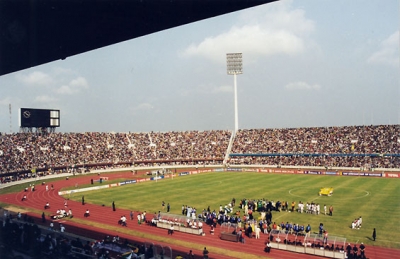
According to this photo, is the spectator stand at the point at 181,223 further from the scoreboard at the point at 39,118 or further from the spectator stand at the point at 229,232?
the scoreboard at the point at 39,118

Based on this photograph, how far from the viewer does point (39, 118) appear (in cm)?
6775

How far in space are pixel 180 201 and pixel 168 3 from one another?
28.4 metres

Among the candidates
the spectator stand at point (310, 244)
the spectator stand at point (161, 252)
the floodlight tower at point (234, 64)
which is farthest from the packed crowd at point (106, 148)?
the spectator stand at point (310, 244)

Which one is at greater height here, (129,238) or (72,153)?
(72,153)

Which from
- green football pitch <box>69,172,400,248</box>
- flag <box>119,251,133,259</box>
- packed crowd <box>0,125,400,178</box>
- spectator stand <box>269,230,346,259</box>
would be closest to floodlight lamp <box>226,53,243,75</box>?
packed crowd <box>0,125,400,178</box>

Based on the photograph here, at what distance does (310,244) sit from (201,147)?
209 ft

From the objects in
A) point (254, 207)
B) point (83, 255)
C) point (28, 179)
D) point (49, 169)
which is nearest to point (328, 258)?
point (254, 207)

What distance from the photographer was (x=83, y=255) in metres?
17.6

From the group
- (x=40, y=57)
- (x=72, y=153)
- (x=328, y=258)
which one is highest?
(x=40, y=57)

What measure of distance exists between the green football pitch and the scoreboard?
32.3 metres

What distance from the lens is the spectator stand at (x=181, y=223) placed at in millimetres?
23750

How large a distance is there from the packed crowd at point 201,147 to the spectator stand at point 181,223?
39.6 metres

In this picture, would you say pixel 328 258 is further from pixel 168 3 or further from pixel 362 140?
pixel 362 140

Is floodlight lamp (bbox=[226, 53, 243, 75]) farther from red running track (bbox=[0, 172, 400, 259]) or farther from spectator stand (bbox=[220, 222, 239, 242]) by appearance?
spectator stand (bbox=[220, 222, 239, 242])
